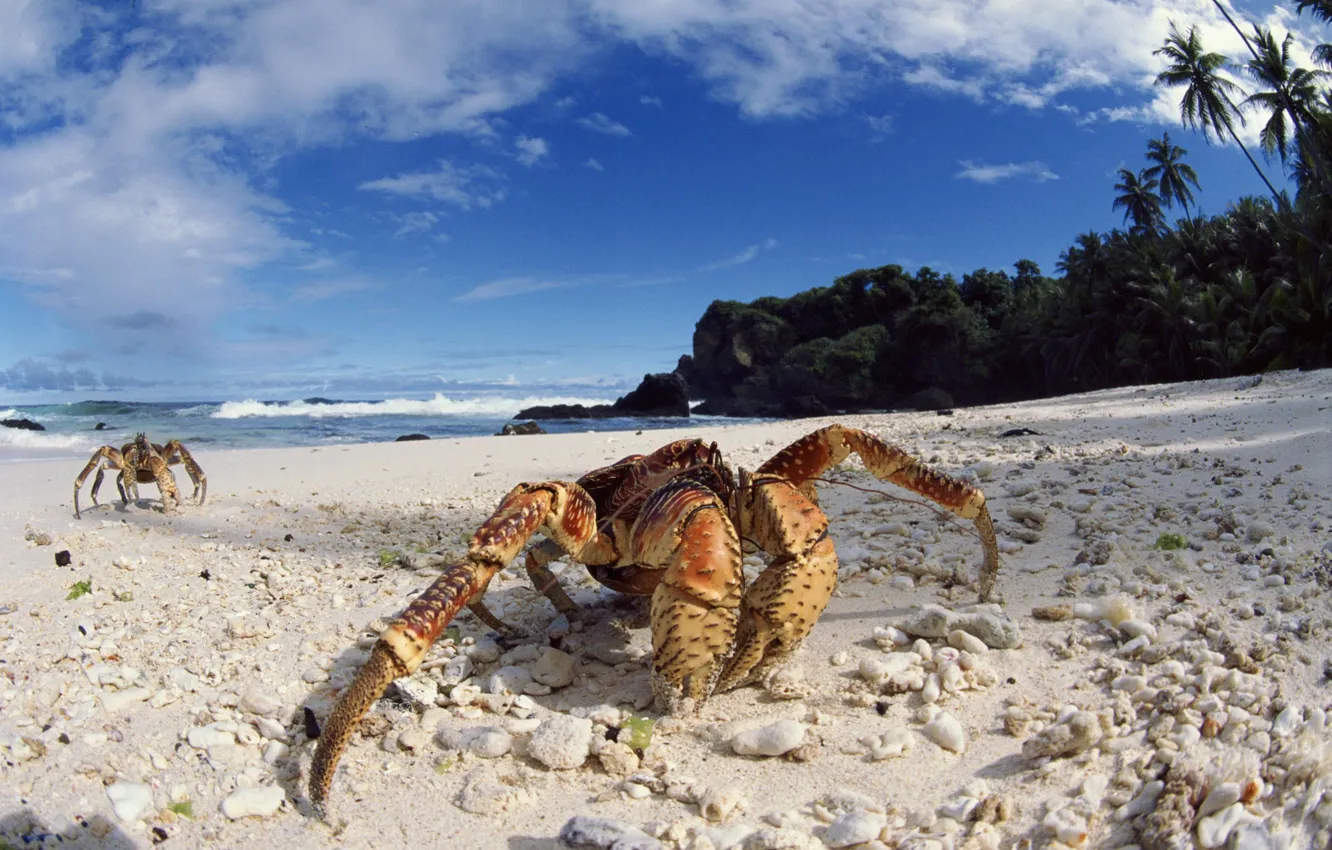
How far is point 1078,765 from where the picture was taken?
2.46m

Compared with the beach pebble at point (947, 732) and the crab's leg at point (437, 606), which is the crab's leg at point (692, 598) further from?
the beach pebble at point (947, 732)

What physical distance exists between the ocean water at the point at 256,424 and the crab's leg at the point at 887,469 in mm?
18756

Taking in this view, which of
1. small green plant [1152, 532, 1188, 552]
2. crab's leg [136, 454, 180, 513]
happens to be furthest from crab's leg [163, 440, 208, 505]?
small green plant [1152, 532, 1188, 552]

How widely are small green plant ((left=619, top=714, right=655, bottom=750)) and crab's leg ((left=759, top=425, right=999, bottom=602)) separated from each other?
4.47 feet

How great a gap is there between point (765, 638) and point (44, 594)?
455 centimetres

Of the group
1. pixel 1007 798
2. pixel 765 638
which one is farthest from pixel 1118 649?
pixel 765 638

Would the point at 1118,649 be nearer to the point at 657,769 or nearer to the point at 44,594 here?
the point at 657,769

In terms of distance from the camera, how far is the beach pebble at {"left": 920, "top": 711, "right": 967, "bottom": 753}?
2.67 m

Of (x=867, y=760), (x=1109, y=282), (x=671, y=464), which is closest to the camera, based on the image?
(x=867, y=760)

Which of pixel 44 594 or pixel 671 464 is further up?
pixel 671 464

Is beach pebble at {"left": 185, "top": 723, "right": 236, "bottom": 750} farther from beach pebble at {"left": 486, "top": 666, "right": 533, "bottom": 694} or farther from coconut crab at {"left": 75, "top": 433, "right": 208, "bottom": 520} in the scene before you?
coconut crab at {"left": 75, "top": 433, "right": 208, "bottom": 520}

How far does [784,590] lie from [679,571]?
0.44 meters

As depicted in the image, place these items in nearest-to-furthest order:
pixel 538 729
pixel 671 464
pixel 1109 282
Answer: pixel 538 729, pixel 671 464, pixel 1109 282

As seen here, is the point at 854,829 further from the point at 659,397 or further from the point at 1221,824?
the point at 659,397
